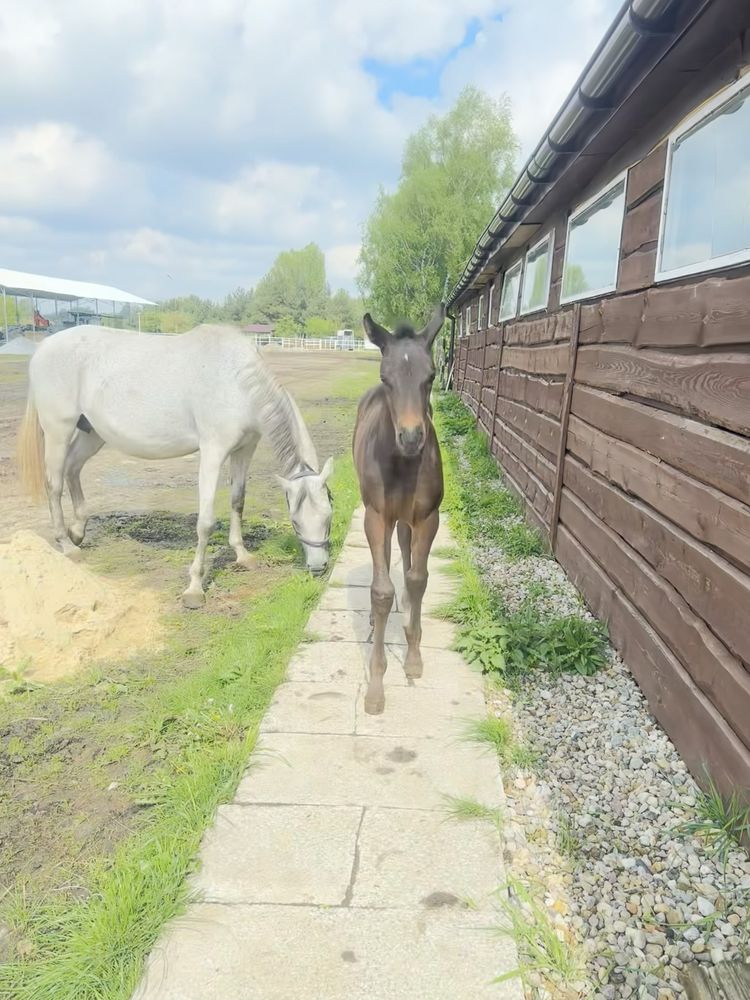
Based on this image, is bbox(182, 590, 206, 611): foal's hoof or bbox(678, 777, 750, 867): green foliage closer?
bbox(678, 777, 750, 867): green foliage

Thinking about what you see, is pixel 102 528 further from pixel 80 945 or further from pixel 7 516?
pixel 80 945

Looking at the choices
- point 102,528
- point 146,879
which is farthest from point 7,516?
point 146,879

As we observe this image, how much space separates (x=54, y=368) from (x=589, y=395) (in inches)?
186

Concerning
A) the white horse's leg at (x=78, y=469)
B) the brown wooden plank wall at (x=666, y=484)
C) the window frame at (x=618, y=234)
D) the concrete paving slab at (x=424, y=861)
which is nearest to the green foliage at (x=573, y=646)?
the brown wooden plank wall at (x=666, y=484)

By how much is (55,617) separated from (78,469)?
2678mm

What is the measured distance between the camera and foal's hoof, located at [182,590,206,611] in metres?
4.91

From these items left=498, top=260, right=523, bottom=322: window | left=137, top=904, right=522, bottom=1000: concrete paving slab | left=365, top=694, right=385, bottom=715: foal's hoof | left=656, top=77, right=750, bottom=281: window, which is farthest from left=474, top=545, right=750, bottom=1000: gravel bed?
left=498, top=260, right=523, bottom=322: window

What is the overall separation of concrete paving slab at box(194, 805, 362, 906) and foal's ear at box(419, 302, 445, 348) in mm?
2060

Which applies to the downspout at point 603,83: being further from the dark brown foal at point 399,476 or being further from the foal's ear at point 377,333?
the foal's ear at point 377,333

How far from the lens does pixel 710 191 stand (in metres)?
3.07

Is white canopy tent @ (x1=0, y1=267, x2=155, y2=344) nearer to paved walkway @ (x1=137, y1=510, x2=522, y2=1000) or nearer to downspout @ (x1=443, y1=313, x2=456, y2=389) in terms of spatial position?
downspout @ (x1=443, y1=313, x2=456, y2=389)

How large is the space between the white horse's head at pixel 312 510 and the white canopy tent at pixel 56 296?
105 ft

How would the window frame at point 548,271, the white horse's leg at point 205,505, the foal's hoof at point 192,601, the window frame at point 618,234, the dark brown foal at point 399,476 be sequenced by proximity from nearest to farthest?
the dark brown foal at point 399,476 → the window frame at point 618,234 → the foal's hoof at point 192,601 → the white horse's leg at point 205,505 → the window frame at point 548,271

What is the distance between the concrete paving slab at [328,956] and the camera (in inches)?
68.3
